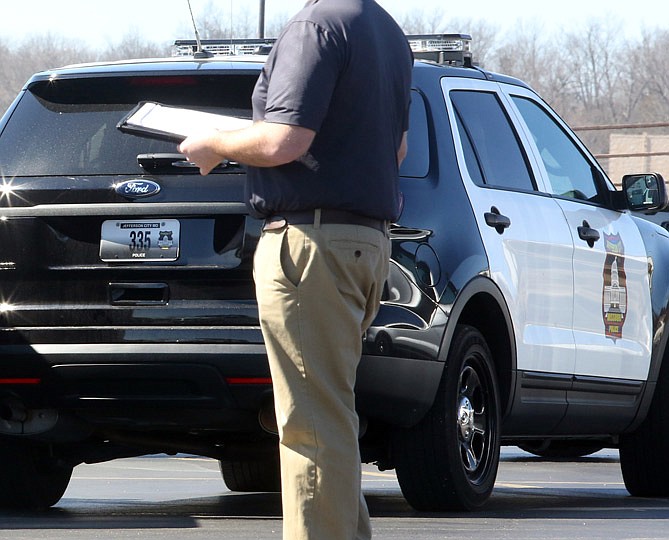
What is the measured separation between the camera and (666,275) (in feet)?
27.5

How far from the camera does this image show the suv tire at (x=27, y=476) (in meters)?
7.22

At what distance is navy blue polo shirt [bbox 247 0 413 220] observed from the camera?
425 centimetres

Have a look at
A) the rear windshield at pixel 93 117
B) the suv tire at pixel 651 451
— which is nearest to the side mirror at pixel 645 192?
the suv tire at pixel 651 451

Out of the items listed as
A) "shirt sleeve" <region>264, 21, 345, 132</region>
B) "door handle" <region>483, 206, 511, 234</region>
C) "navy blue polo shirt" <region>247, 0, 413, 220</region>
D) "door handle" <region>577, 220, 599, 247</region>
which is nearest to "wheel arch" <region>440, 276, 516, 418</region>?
"door handle" <region>483, 206, 511, 234</region>

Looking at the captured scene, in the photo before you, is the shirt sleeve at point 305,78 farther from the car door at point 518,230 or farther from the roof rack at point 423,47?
the roof rack at point 423,47

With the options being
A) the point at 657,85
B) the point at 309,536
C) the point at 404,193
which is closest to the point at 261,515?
the point at 404,193

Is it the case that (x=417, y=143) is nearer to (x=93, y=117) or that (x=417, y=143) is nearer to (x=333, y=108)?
Answer: (x=93, y=117)

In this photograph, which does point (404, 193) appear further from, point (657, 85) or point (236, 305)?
point (657, 85)

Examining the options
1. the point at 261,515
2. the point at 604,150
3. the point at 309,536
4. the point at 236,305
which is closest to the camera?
the point at 309,536

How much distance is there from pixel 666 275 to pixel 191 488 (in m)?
2.76

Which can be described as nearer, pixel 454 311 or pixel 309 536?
pixel 309 536

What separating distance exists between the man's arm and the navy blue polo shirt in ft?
0.09

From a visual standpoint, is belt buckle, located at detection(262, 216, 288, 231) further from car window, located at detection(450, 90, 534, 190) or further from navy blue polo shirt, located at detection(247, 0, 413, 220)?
car window, located at detection(450, 90, 534, 190)

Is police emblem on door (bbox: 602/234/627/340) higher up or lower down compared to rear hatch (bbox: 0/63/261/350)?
lower down
